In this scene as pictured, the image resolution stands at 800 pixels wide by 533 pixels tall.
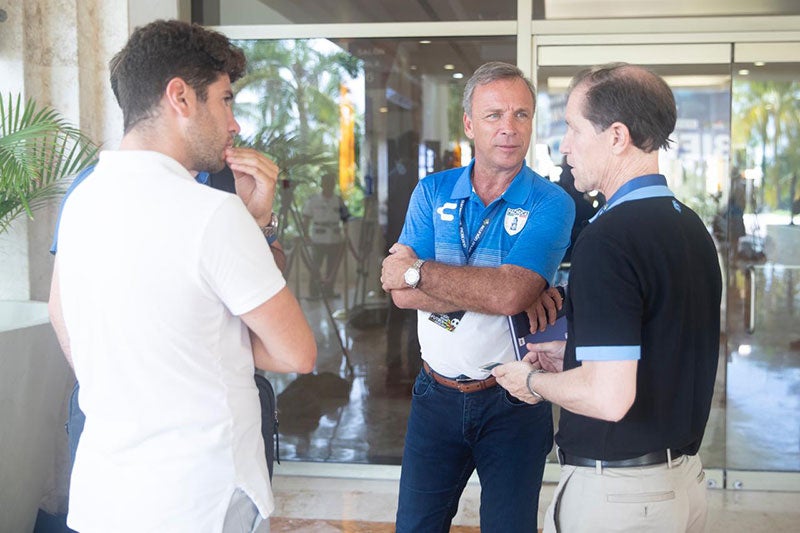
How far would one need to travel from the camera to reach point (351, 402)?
16.2ft

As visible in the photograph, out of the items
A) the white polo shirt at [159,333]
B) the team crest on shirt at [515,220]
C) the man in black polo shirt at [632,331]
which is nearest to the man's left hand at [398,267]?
the team crest on shirt at [515,220]

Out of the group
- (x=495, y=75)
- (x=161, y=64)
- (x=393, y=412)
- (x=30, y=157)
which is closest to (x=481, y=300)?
(x=495, y=75)

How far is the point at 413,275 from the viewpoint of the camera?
99.6 inches

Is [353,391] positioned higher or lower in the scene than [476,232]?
lower

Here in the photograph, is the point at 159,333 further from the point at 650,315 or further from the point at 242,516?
the point at 650,315

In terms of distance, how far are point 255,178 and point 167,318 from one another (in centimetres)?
63

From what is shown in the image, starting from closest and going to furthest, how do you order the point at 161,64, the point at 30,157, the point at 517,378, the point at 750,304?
the point at 161,64 < the point at 517,378 < the point at 30,157 < the point at 750,304

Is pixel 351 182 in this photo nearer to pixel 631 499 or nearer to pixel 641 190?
pixel 641 190

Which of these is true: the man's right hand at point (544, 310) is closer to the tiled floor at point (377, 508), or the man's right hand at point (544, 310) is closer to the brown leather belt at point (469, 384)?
the brown leather belt at point (469, 384)

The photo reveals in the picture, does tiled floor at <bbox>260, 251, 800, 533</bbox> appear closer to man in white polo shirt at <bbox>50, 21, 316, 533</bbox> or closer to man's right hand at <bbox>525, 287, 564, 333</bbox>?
man's right hand at <bbox>525, 287, 564, 333</bbox>

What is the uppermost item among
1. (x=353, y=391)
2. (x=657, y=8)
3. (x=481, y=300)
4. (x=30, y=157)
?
(x=657, y=8)

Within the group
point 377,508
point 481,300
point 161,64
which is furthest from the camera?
point 377,508

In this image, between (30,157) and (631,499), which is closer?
(631,499)

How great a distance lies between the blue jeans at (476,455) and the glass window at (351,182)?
2.15 metres
